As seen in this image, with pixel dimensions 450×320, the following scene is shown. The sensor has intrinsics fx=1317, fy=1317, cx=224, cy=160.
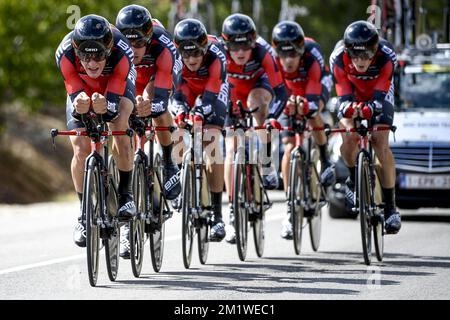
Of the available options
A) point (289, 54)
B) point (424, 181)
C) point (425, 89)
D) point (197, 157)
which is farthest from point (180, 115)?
point (425, 89)

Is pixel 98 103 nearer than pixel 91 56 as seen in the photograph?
Yes

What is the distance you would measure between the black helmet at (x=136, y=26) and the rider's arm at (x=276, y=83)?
2.20m

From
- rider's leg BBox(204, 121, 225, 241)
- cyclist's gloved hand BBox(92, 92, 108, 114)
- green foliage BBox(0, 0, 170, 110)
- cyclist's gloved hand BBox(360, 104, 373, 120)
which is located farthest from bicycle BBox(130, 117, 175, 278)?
green foliage BBox(0, 0, 170, 110)

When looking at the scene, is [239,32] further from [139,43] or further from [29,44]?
[29,44]

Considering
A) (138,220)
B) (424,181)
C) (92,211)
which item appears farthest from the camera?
(424,181)

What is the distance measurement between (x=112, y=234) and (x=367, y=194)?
2677 millimetres

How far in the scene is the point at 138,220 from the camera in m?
10.9

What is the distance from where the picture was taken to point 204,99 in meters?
12.0

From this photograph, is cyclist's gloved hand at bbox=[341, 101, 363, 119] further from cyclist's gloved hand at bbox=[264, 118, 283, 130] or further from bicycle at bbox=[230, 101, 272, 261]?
bicycle at bbox=[230, 101, 272, 261]

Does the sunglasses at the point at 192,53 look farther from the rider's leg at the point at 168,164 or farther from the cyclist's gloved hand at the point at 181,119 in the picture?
the cyclist's gloved hand at the point at 181,119

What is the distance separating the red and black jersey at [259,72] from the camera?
13.5 m

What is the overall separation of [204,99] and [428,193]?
202 inches

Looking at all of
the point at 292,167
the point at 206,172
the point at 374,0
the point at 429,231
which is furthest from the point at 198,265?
the point at 374,0
